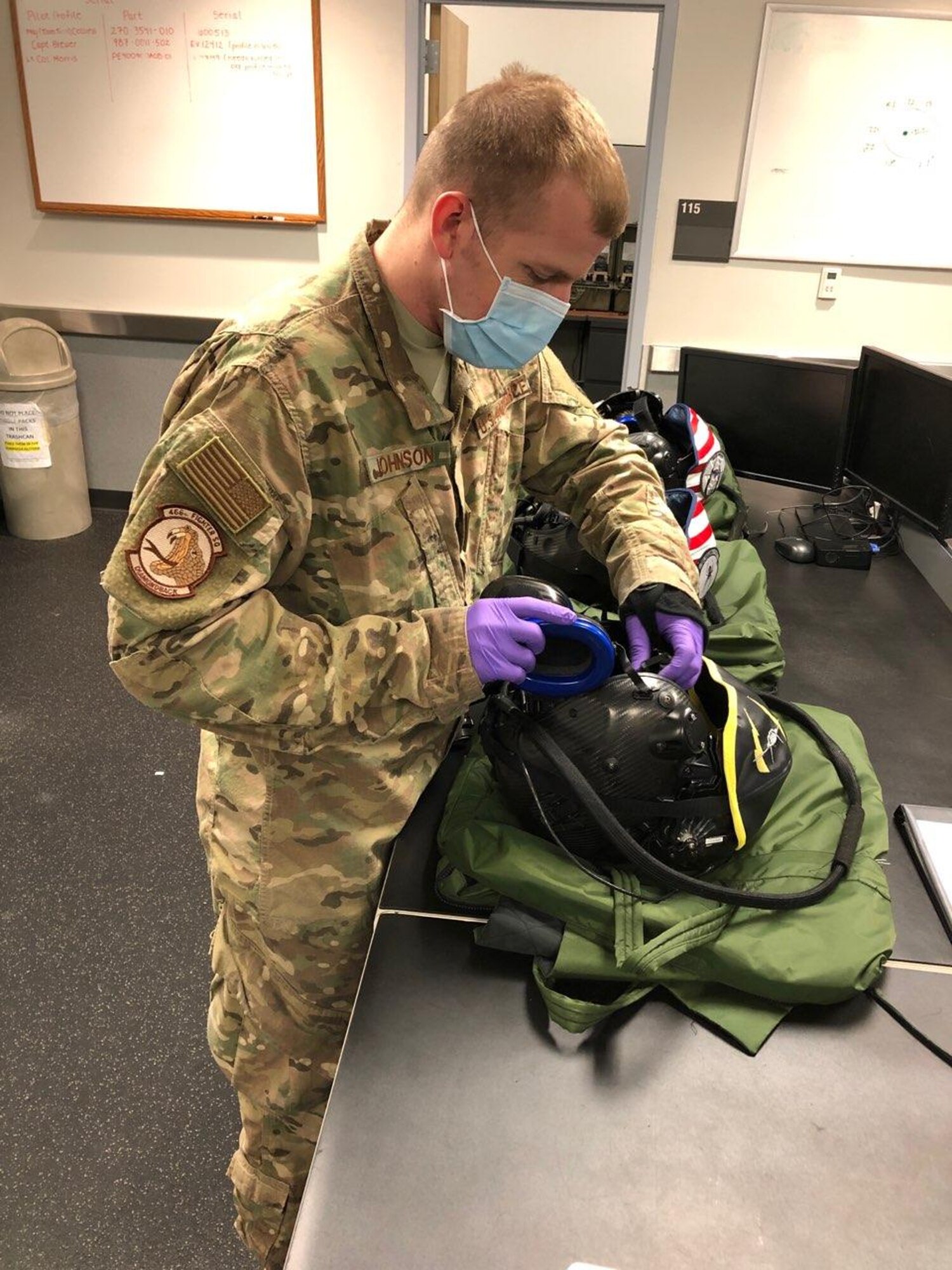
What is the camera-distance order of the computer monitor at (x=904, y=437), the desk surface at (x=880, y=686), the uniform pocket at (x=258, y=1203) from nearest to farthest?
the desk surface at (x=880, y=686), the uniform pocket at (x=258, y=1203), the computer monitor at (x=904, y=437)

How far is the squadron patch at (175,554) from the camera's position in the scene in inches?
33.5

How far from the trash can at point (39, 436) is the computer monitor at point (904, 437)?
9.72 ft

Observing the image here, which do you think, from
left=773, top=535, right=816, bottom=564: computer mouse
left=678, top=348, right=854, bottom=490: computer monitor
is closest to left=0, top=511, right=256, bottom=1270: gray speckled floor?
left=773, top=535, right=816, bottom=564: computer mouse

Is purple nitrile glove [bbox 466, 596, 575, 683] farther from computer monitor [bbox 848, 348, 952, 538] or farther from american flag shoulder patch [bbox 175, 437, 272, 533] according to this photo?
computer monitor [bbox 848, 348, 952, 538]

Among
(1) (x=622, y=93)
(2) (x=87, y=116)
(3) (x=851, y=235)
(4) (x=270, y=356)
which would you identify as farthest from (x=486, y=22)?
(4) (x=270, y=356)

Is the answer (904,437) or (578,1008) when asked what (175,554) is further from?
(904,437)

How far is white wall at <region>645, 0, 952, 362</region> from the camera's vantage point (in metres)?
2.92

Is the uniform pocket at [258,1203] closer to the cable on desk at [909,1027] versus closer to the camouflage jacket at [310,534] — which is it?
the camouflage jacket at [310,534]

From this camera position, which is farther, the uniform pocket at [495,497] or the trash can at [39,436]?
the trash can at [39,436]

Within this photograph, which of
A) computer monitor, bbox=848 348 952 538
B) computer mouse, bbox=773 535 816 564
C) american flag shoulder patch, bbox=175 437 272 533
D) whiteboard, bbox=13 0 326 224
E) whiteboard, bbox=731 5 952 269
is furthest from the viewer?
whiteboard, bbox=13 0 326 224

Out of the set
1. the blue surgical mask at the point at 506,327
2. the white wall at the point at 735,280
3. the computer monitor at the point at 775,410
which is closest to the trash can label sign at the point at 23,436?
the white wall at the point at 735,280

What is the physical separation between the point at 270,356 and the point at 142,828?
5.52 feet

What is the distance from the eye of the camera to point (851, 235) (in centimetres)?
305

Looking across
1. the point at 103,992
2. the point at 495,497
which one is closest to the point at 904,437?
the point at 495,497
